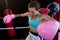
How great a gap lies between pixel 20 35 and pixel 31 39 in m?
0.62

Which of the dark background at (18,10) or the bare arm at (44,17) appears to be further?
the dark background at (18,10)

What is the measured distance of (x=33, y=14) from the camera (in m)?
1.80

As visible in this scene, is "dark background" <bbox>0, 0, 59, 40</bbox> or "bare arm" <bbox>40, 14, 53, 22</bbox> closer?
"bare arm" <bbox>40, 14, 53, 22</bbox>

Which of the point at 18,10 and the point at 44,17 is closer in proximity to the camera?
the point at 44,17

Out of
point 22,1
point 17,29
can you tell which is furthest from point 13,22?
point 22,1

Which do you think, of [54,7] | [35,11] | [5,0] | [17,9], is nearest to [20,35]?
[17,9]

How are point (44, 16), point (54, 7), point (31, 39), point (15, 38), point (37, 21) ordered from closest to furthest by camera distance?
1. point (44, 16)
2. point (37, 21)
3. point (31, 39)
4. point (54, 7)
5. point (15, 38)

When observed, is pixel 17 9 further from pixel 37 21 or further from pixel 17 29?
pixel 37 21

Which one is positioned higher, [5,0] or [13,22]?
[5,0]

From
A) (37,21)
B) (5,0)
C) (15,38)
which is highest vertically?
(5,0)

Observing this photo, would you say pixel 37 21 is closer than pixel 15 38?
Yes

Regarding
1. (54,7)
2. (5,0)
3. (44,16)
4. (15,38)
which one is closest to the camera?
(44,16)

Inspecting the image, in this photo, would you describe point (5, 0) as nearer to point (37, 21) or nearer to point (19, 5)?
point (19, 5)

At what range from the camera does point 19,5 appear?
2.38 m
